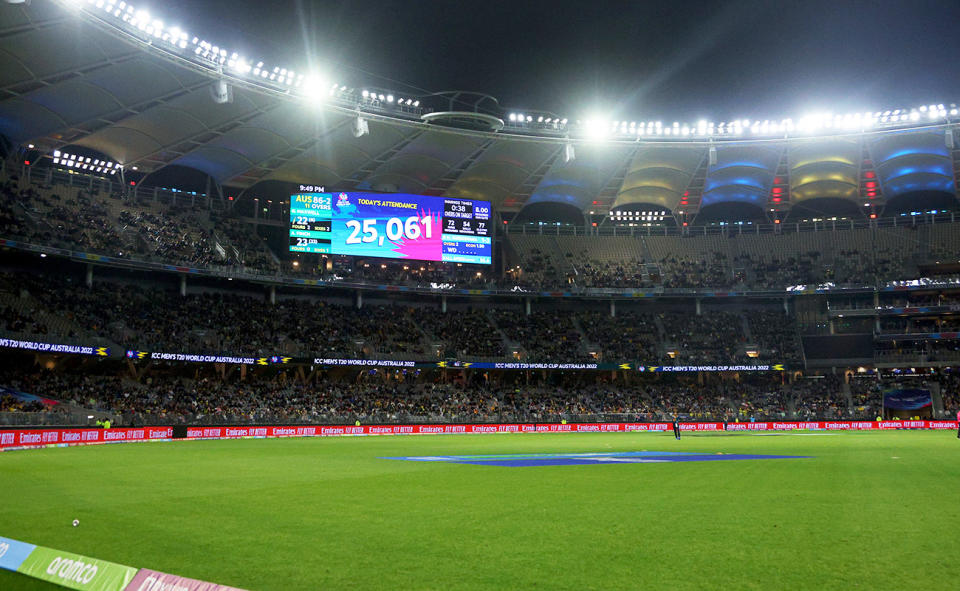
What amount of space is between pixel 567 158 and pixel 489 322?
18.7m

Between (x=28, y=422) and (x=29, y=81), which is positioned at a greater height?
(x=29, y=81)

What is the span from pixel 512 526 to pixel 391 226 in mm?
51517

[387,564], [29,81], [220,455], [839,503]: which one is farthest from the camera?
[29,81]

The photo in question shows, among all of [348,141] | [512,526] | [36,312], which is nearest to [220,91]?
[348,141]

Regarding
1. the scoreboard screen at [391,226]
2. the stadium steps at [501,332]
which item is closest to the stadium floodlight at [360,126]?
the scoreboard screen at [391,226]

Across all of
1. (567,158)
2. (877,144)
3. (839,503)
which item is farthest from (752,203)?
(839,503)

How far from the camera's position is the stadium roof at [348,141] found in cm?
4259

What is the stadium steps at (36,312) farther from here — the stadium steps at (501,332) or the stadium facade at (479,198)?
the stadium steps at (501,332)

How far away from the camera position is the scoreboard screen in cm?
5894

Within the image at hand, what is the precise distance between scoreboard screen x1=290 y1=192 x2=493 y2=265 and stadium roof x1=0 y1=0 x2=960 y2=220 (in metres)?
3.79

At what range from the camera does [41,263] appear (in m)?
52.6

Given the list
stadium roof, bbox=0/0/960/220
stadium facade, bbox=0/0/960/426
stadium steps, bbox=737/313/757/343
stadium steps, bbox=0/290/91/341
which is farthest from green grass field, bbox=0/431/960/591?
stadium steps, bbox=737/313/757/343

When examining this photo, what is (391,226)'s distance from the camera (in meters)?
60.5

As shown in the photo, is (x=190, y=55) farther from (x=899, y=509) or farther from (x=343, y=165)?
(x=899, y=509)
